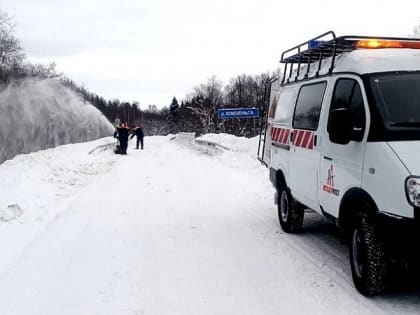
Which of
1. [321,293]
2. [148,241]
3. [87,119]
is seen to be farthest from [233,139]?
[321,293]

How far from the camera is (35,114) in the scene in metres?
32.2

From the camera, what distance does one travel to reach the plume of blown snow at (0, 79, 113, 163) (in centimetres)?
3186

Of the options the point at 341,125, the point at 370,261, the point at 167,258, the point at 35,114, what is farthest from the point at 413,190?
the point at 35,114

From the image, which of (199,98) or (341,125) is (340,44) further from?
(199,98)

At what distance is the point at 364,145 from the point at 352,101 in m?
0.71

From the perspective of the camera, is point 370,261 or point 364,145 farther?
point 364,145

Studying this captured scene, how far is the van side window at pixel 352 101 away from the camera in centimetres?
497

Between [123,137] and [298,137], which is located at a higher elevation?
[298,137]

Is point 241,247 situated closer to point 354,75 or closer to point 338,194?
point 338,194

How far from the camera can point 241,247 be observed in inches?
274

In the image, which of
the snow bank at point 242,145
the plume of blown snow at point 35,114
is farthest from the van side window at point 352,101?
the plume of blown snow at point 35,114

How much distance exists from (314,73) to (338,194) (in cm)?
215

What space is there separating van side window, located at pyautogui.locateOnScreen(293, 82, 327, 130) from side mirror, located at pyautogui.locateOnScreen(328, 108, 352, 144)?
3.51 ft

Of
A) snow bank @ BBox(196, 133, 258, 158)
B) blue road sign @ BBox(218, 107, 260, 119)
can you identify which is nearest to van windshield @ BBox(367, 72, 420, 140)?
snow bank @ BBox(196, 133, 258, 158)
